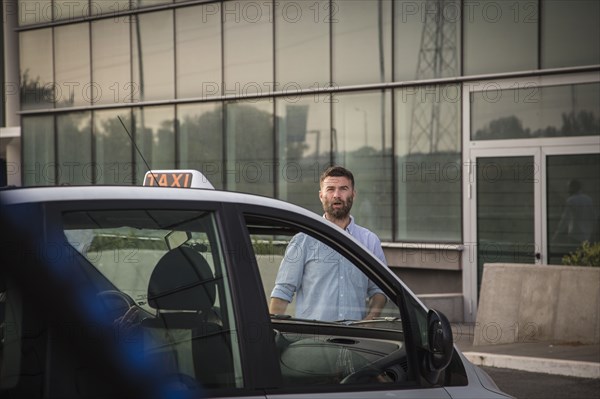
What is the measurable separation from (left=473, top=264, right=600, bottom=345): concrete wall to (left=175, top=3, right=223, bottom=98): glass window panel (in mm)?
8730

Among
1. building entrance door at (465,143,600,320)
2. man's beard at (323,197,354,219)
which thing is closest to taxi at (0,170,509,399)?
man's beard at (323,197,354,219)

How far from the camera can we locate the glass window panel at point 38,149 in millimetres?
23031

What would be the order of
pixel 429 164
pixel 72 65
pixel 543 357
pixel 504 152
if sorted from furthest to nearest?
1. pixel 72 65
2. pixel 429 164
3. pixel 504 152
4. pixel 543 357

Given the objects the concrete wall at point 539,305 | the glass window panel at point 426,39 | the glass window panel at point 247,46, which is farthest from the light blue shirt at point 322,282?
the glass window panel at point 247,46

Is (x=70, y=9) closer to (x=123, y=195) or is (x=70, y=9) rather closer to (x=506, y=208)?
(x=506, y=208)

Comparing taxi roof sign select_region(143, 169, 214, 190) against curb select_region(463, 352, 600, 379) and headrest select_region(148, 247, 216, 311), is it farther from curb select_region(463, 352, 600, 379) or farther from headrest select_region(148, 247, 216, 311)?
curb select_region(463, 352, 600, 379)

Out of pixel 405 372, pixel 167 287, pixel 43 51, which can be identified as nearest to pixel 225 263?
pixel 167 287

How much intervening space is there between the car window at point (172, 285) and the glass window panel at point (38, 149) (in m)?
20.2

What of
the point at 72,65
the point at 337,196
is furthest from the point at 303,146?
the point at 337,196

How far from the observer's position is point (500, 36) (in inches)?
634

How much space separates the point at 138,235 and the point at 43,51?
2084 cm

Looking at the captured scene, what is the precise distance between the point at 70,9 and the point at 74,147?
3.03 meters

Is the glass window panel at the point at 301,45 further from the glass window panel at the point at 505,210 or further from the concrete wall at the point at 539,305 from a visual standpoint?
the concrete wall at the point at 539,305

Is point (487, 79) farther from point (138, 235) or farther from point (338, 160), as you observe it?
point (138, 235)
